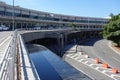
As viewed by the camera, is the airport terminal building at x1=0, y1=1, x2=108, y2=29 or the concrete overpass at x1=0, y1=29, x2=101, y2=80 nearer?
the concrete overpass at x1=0, y1=29, x2=101, y2=80

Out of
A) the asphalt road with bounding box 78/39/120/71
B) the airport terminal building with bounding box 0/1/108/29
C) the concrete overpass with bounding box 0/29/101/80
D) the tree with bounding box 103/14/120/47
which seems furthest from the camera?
the airport terminal building with bounding box 0/1/108/29

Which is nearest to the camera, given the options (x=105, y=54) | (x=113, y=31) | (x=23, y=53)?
(x=23, y=53)

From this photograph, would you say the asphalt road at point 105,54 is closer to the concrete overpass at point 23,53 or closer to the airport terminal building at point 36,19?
the concrete overpass at point 23,53

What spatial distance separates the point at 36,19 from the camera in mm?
112375

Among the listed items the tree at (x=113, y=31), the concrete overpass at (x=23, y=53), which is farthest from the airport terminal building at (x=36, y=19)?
the tree at (x=113, y=31)

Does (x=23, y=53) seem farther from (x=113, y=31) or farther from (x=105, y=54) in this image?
(x=113, y=31)

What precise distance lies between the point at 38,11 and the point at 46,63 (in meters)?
96.4

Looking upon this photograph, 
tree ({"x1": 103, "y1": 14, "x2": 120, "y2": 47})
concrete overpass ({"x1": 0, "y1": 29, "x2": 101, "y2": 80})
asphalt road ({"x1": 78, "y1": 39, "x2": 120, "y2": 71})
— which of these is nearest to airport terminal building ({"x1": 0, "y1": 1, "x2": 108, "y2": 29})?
concrete overpass ({"x1": 0, "y1": 29, "x2": 101, "y2": 80})

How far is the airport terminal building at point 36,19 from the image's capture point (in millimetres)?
88500

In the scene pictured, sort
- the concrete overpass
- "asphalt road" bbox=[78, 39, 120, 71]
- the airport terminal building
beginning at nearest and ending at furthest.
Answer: the concrete overpass < "asphalt road" bbox=[78, 39, 120, 71] < the airport terminal building

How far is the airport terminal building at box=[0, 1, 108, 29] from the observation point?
88.5m

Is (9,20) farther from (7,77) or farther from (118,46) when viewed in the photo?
(7,77)

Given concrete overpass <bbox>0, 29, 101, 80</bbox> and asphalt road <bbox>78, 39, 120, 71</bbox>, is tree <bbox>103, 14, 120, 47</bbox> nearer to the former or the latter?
asphalt road <bbox>78, 39, 120, 71</bbox>

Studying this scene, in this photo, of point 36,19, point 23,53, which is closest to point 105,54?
point 36,19
